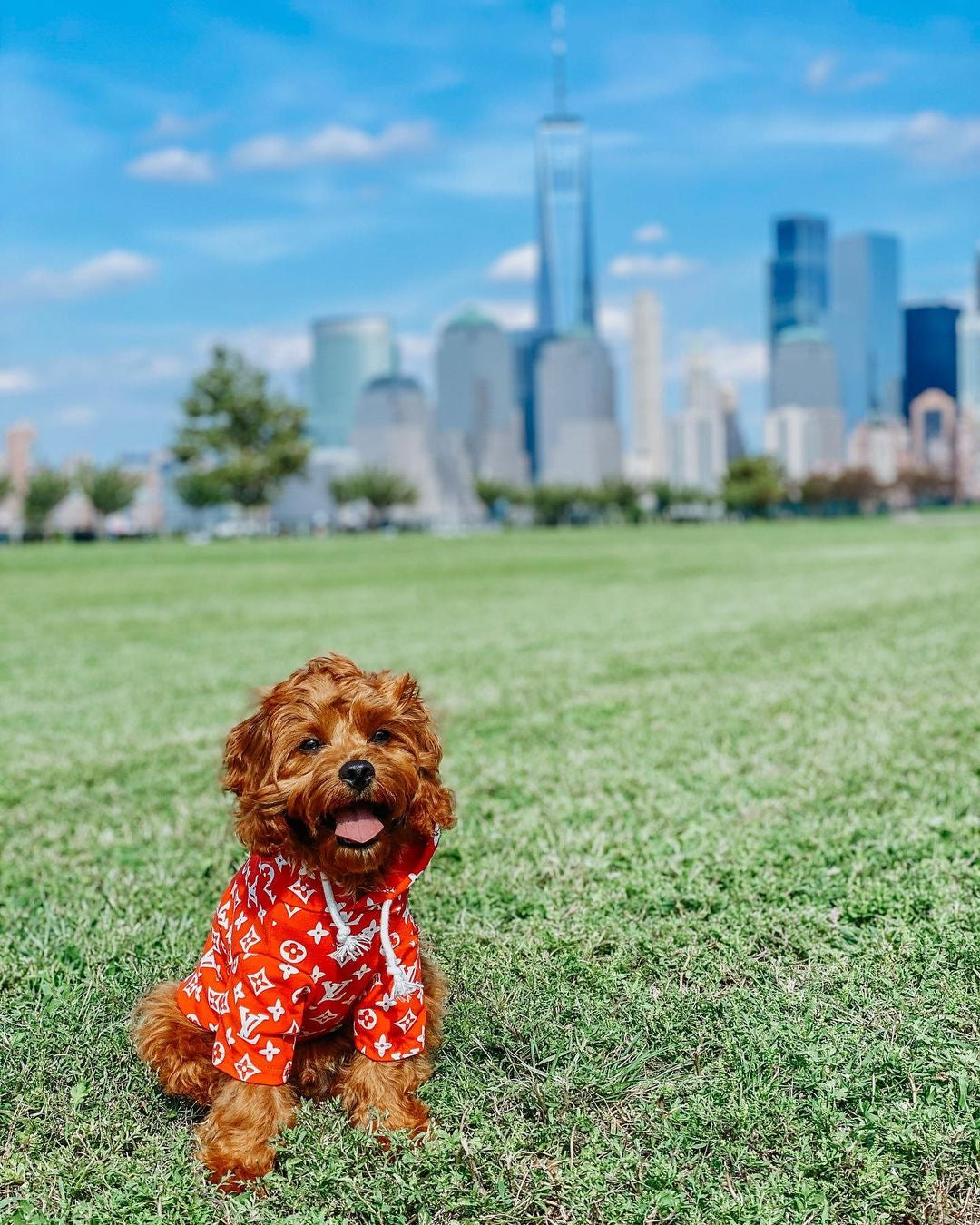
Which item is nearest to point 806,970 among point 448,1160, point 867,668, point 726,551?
point 448,1160

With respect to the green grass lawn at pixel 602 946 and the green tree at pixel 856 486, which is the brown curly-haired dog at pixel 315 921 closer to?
the green grass lawn at pixel 602 946

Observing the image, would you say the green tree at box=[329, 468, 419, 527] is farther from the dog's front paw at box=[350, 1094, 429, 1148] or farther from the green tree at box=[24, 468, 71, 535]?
the dog's front paw at box=[350, 1094, 429, 1148]

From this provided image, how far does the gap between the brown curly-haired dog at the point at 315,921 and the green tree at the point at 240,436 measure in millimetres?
70926

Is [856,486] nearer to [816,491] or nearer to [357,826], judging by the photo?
[816,491]

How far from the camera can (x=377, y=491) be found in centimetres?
10338

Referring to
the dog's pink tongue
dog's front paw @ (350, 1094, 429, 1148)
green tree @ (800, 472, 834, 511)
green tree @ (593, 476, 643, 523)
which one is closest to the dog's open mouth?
the dog's pink tongue

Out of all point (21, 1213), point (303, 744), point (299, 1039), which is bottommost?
point (21, 1213)

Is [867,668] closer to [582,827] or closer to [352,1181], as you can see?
[582,827]

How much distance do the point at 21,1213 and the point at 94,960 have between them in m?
1.36

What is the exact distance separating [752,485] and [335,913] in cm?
11579

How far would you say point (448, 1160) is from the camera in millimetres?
2926

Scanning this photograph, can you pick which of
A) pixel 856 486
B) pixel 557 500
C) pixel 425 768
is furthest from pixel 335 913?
pixel 856 486

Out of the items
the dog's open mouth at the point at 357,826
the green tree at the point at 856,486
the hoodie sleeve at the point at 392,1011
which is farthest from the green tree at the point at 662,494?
the dog's open mouth at the point at 357,826

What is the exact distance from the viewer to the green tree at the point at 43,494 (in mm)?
78750
